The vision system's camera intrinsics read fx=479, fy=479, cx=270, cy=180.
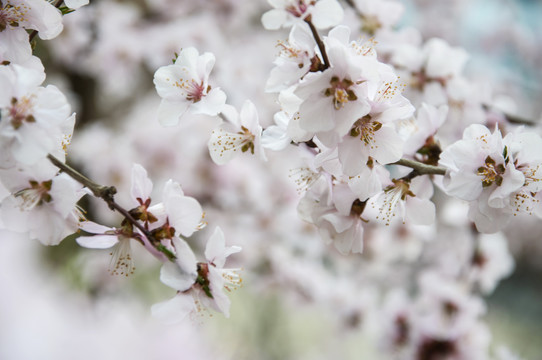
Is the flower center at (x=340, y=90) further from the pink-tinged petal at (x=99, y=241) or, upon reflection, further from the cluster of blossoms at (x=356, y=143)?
the pink-tinged petal at (x=99, y=241)

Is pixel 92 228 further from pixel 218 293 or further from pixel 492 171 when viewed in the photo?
pixel 492 171

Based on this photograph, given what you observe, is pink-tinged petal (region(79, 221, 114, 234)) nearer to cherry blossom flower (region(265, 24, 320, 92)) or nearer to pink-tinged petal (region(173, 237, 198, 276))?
pink-tinged petal (region(173, 237, 198, 276))

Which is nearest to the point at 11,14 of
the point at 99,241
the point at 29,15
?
the point at 29,15

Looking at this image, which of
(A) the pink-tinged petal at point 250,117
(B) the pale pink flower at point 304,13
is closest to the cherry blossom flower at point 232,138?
(A) the pink-tinged petal at point 250,117

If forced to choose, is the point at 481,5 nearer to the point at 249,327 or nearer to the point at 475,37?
the point at 475,37

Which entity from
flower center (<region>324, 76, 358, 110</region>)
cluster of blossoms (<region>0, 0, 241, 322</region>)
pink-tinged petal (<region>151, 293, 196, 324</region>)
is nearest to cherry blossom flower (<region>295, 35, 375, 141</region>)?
flower center (<region>324, 76, 358, 110</region>)
